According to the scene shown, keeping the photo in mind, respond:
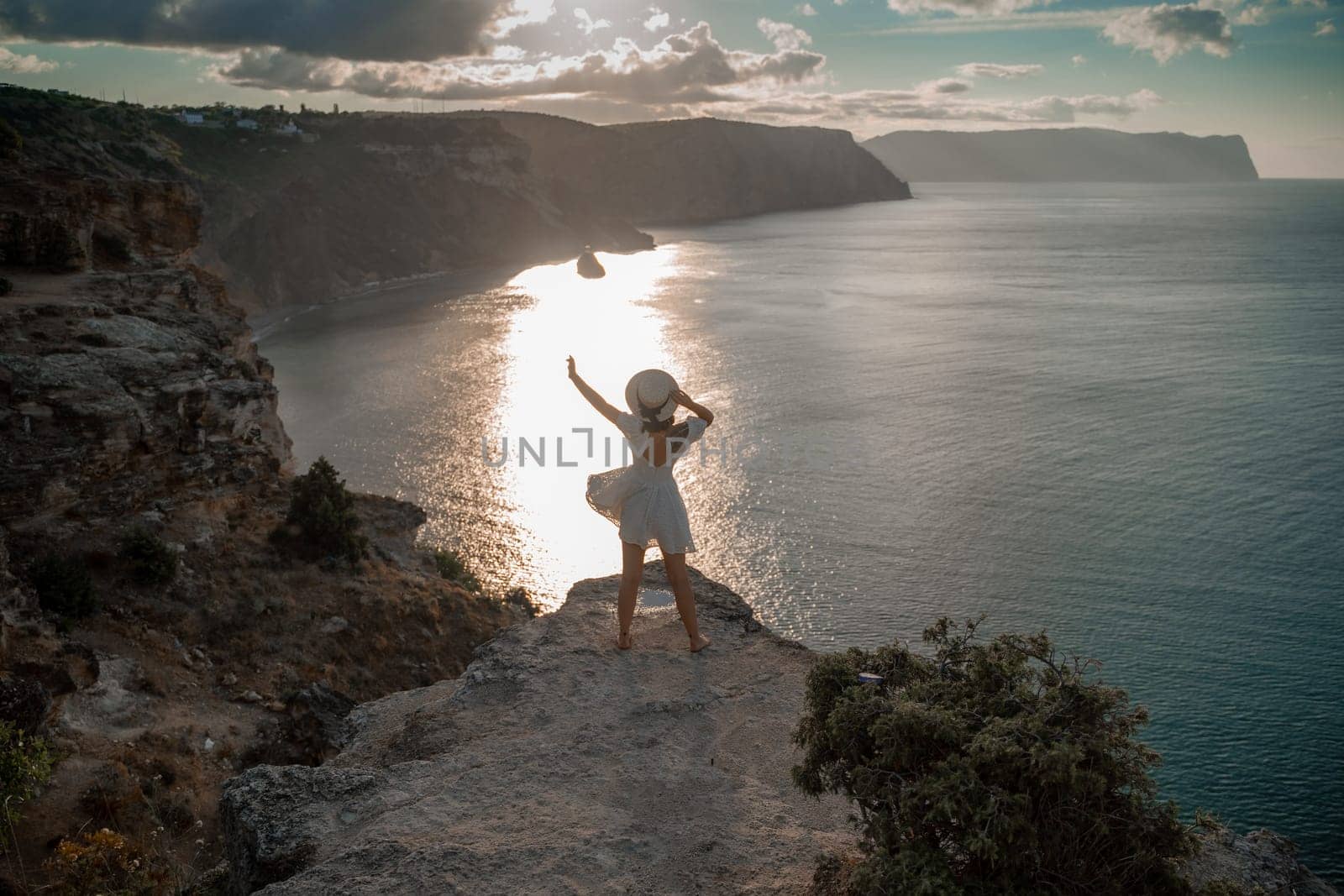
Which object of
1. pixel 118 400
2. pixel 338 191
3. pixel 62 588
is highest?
pixel 338 191

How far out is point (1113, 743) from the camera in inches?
194

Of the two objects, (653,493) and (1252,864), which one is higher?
(653,493)

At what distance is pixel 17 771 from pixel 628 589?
598 centimetres

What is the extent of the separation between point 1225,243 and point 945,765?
406ft

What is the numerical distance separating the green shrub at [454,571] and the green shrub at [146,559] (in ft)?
26.3

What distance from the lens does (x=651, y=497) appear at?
8555mm

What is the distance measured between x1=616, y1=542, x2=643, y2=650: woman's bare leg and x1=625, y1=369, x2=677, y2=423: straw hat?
3.89ft

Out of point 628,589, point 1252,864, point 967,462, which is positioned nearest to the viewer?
point 1252,864

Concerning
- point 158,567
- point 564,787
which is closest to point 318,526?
point 158,567

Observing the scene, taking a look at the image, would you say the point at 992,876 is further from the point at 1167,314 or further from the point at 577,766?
the point at 1167,314

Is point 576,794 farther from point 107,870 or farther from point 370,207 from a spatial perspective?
point 370,207

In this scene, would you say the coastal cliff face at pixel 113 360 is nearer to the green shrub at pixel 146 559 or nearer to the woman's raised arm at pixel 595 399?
the green shrub at pixel 146 559

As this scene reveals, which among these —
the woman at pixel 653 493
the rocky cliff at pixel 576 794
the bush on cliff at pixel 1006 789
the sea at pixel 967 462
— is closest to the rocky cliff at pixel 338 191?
the sea at pixel 967 462

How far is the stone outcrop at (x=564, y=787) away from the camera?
5.86 metres
